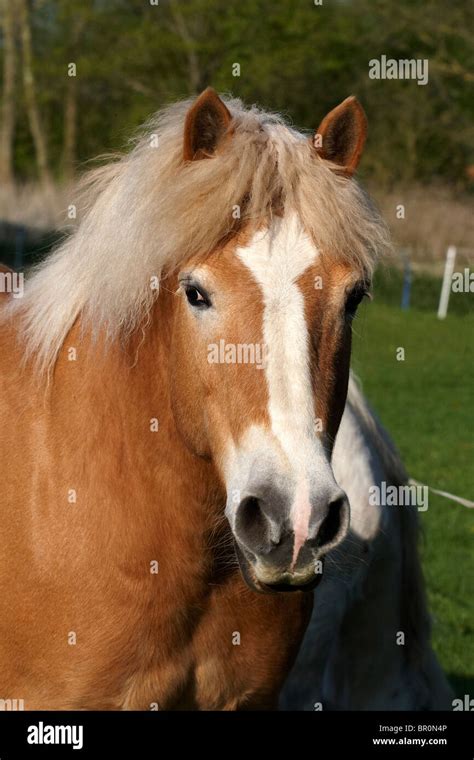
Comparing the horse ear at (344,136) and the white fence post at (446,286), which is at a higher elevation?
the white fence post at (446,286)

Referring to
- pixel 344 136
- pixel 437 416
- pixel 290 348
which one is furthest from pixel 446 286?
pixel 290 348

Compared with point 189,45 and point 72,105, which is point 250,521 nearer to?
point 189,45

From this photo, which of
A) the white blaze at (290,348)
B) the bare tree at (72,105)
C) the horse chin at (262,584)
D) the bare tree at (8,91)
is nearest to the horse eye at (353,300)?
the white blaze at (290,348)

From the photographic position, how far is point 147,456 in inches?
118

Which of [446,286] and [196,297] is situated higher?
[446,286]

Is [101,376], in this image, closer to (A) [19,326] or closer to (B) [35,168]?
(A) [19,326]

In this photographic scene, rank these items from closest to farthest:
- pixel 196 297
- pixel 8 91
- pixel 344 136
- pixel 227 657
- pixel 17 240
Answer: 1. pixel 196 297
2. pixel 344 136
3. pixel 227 657
4. pixel 17 240
5. pixel 8 91

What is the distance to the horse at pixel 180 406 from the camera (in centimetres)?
258

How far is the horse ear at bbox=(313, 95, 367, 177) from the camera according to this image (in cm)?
291

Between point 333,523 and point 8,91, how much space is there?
34.6m

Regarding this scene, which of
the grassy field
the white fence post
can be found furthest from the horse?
the white fence post

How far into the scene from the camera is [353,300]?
2.78 m

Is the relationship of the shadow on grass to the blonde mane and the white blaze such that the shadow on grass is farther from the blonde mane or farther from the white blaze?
the white blaze

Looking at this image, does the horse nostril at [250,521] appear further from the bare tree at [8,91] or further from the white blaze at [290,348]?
the bare tree at [8,91]
